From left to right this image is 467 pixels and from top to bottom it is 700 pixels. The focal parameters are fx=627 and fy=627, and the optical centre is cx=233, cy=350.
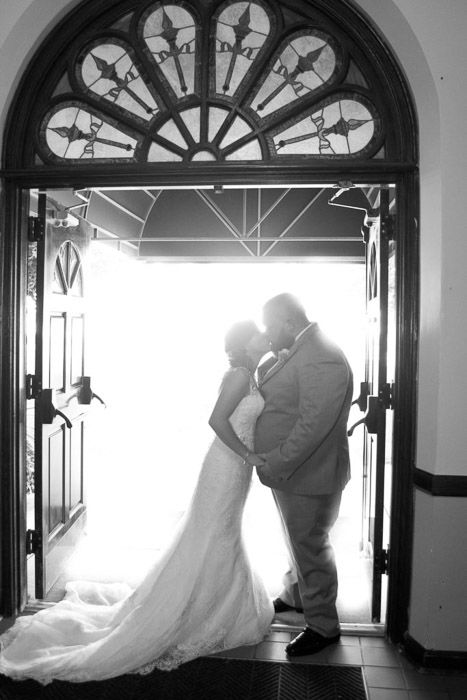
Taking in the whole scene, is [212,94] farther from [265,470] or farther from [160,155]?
[265,470]

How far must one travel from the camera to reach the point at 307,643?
9.93ft

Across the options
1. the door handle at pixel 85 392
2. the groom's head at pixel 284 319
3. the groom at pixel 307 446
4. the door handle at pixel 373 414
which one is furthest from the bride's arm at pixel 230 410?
the door handle at pixel 85 392

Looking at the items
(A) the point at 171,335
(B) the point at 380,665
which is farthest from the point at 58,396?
(A) the point at 171,335

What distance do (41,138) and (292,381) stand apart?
1.85 meters

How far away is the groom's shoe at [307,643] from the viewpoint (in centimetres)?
300

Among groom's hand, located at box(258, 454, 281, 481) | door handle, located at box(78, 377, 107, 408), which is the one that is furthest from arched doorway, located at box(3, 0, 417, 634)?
door handle, located at box(78, 377, 107, 408)

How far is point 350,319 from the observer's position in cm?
1152

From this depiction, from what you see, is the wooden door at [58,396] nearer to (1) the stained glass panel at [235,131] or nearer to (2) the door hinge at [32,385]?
(2) the door hinge at [32,385]

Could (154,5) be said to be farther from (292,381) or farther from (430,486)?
(430,486)

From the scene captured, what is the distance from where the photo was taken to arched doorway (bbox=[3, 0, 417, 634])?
315cm

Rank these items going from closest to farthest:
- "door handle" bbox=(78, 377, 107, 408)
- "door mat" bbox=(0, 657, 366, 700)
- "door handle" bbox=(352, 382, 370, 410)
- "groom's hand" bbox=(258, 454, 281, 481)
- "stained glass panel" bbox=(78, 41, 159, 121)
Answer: "door mat" bbox=(0, 657, 366, 700), "groom's hand" bbox=(258, 454, 281, 481), "stained glass panel" bbox=(78, 41, 159, 121), "door handle" bbox=(352, 382, 370, 410), "door handle" bbox=(78, 377, 107, 408)

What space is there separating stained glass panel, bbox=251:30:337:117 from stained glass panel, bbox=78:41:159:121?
60cm

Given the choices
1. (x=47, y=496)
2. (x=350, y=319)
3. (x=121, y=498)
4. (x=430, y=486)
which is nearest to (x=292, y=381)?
(x=430, y=486)

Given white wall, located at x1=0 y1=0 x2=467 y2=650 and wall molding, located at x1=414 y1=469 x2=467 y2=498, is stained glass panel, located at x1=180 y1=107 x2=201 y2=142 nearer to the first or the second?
white wall, located at x1=0 y1=0 x2=467 y2=650
